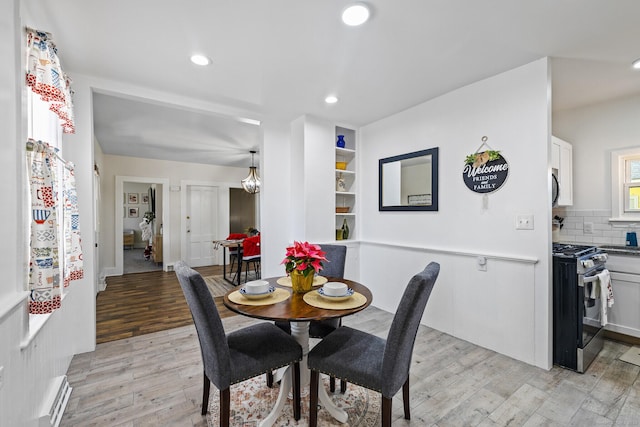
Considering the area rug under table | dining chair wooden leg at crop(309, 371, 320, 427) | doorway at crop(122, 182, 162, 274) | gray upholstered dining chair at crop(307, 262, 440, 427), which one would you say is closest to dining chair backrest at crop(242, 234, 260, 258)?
the area rug under table

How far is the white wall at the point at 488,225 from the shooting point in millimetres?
2328

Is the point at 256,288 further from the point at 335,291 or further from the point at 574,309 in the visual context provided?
the point at 574,309

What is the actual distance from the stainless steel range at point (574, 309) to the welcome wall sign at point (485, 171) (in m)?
0.76

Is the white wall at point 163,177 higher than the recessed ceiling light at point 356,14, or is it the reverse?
the recessed ceiling light at point 356,14

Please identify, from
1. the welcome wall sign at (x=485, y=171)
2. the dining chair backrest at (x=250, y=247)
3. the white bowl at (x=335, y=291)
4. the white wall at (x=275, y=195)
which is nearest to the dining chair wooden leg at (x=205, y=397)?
the white bowl at (x=335, y=291)

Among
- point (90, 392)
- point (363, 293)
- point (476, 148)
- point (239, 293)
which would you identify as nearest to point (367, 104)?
point (476, 148)

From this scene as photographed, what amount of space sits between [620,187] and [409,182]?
2132mm

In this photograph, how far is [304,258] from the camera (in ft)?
6.19

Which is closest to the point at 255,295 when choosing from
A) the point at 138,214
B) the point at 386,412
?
the point at 386,412

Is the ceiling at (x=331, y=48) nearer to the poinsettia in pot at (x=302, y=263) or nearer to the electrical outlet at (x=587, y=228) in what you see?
the electrical outlet at (x=587, y=228)

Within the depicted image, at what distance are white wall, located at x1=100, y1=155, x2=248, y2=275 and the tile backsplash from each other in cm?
640

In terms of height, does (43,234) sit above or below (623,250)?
above

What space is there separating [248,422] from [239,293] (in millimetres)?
751

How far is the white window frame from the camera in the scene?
2.98 metres
